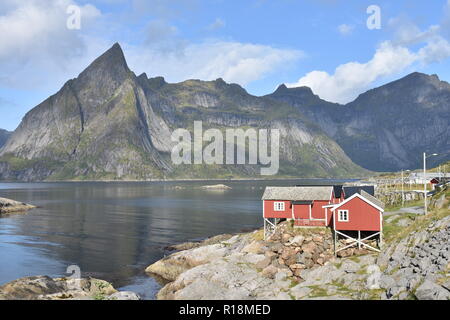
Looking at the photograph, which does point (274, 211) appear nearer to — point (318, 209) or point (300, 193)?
point (300, 193)

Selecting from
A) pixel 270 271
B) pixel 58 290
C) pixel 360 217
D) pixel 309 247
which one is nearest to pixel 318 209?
pixel 360 217

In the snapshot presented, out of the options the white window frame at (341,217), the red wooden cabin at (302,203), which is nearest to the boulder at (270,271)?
the white window frame at (341,217)

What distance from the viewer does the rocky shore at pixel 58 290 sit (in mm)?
36900

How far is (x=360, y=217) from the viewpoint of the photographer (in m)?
47.2

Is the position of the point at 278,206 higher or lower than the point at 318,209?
higher

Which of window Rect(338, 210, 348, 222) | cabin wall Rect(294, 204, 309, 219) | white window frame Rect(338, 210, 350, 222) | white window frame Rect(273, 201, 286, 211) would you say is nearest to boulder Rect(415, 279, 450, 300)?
white window frame Rect(338, 210, 350, 222)

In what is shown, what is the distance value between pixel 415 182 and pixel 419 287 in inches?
3115

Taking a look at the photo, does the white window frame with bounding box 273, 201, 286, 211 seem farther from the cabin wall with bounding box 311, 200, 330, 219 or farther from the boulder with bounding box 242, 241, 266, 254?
the boulder with bounding box 242, 241, 266, 254

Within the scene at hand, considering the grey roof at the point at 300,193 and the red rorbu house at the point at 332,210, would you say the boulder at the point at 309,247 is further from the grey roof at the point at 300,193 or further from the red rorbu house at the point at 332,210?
the grey roof at the point at 300,193

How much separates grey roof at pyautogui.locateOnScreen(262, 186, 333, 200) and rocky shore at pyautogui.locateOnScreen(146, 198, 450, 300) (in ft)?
18.0

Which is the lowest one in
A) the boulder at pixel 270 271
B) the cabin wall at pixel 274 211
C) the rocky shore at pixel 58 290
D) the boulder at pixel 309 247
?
the rocky shore at pixel 58 290

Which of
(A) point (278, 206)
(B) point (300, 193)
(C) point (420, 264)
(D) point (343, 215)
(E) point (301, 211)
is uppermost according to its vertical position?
(B) point (300, 193)

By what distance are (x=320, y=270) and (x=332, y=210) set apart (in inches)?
407
